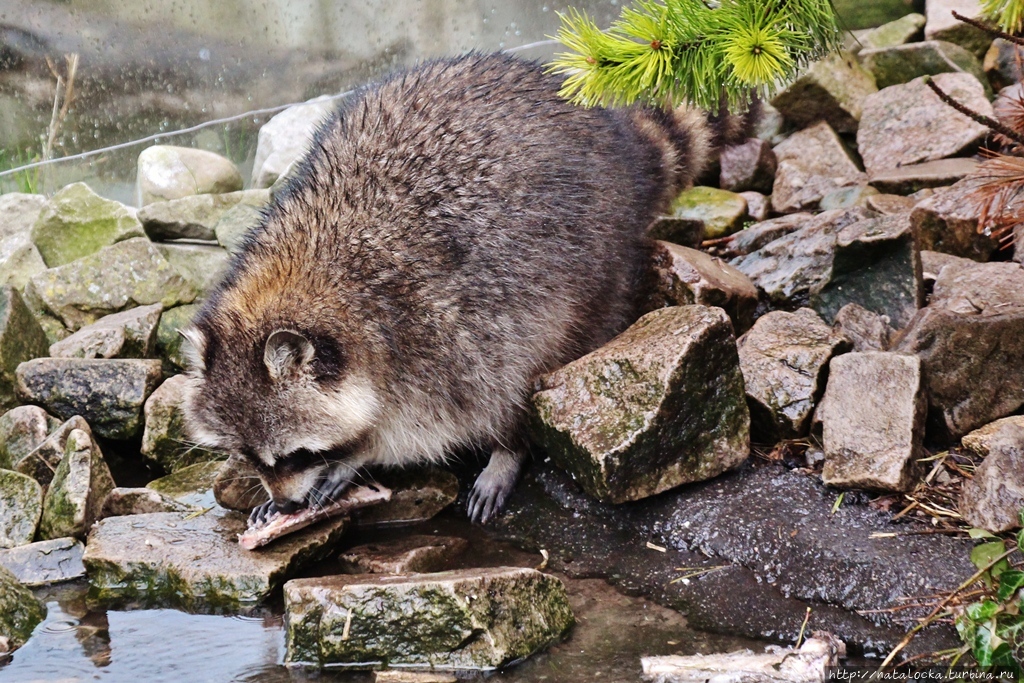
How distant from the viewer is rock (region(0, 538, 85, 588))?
3273 mm

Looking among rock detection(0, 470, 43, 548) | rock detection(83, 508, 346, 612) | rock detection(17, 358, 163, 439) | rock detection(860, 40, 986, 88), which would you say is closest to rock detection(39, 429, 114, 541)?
rock detection(0, 470, 43, 548)

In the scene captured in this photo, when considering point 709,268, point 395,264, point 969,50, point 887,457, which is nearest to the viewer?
point 887,457

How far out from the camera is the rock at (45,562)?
129 inches

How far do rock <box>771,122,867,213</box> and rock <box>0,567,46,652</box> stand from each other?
357 centimetres

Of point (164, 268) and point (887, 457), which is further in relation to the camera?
point (164, 268)

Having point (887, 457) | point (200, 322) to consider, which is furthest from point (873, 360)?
point (200, 322)

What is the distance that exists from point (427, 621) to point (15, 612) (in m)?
1.27

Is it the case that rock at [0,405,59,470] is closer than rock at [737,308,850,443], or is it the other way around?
rock at [737,308,850,443]

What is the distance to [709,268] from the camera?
12.6 feet

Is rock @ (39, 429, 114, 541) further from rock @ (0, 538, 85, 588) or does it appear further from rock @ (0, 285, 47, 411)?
rock @ (0, 285, 47, 411)

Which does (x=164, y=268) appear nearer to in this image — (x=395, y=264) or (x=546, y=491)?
(x=395, y=264)

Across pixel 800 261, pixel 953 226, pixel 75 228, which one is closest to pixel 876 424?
pixel 800 261

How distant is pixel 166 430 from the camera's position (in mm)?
3879

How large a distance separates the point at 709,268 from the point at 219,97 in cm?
413
